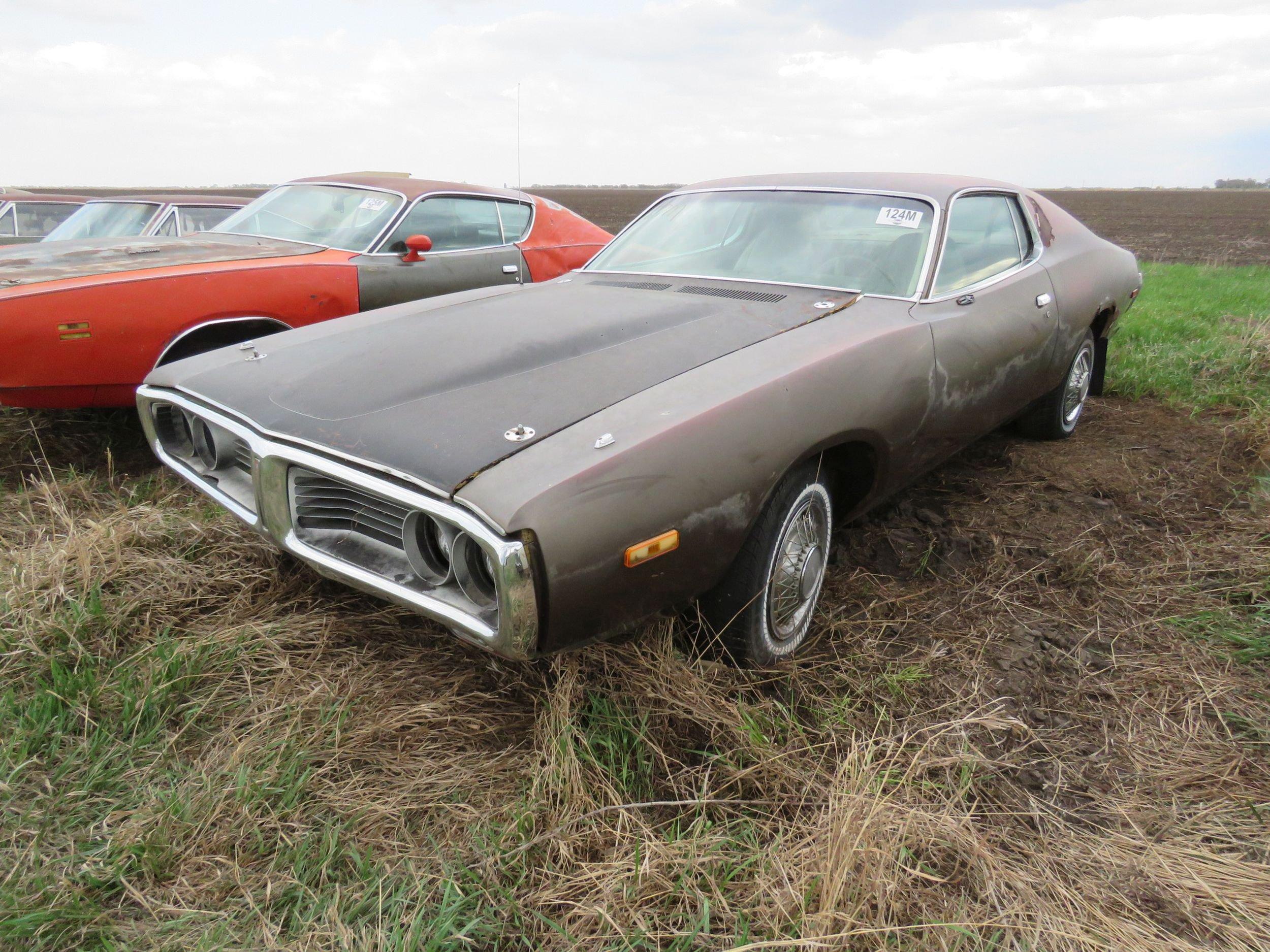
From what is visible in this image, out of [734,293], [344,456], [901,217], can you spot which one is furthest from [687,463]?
[901,217]

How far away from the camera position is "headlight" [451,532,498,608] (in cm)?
177

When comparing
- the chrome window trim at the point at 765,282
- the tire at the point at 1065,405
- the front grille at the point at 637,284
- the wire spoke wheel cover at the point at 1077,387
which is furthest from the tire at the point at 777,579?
the wire spoke wheel cover at the point at 1077,387

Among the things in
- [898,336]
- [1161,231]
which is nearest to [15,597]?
[898,336]

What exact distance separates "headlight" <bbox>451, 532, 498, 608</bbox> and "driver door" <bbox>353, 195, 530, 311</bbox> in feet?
9.51

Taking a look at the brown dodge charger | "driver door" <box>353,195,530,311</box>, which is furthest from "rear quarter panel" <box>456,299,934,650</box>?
"driver door" <box>353,195,530,311</box>

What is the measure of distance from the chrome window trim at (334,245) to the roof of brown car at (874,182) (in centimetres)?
197

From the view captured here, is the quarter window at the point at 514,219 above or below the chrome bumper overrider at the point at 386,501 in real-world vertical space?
above

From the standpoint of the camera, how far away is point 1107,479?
3816 millimetres

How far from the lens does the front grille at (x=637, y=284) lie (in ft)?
9.92

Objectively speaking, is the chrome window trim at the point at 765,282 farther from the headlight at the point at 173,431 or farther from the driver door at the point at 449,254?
the headlight at the point at 173,431

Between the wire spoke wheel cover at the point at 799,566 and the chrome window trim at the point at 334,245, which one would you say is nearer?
the wire spoke wheel cover at the point at 799,566

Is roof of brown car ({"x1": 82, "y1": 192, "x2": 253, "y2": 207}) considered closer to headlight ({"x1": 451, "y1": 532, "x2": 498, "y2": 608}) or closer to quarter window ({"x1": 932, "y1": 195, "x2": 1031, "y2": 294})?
quarter window ({"x1": 932, "y1": 195, "x2": 1031, "y2": 294})

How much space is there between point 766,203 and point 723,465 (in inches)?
66.1

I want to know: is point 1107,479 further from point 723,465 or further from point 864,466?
point 723,465
